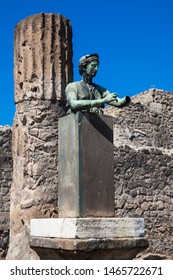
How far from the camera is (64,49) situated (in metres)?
8.23

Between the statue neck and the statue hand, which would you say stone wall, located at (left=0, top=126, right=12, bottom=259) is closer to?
the statue neck

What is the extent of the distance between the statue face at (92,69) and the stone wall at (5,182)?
430 cm

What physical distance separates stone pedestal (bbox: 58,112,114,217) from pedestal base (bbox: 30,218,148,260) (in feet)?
0.53

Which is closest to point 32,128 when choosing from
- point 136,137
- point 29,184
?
point 29,184

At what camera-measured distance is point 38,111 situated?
8156 millimetres

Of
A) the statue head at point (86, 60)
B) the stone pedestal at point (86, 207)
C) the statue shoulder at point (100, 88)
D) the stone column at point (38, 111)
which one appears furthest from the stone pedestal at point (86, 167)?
the stone column at point (38, 111)

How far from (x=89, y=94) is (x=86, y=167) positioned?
0.78 meters

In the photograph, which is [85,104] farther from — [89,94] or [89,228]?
[89,228]

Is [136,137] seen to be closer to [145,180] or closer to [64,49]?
[145,180]

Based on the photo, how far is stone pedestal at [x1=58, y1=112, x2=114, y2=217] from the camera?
15.5 ft

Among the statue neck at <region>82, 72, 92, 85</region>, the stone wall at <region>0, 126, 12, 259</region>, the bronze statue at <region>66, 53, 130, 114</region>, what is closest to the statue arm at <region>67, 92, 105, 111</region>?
the bronze statue at <region>66, 53, 130, 114</region>

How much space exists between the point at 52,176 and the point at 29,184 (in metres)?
0.37

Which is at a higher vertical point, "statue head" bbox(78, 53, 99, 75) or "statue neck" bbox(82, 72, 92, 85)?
"statue head" bbox(78, 53, 99, 75)

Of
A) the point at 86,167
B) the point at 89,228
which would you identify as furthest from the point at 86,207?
the point at 86,167
